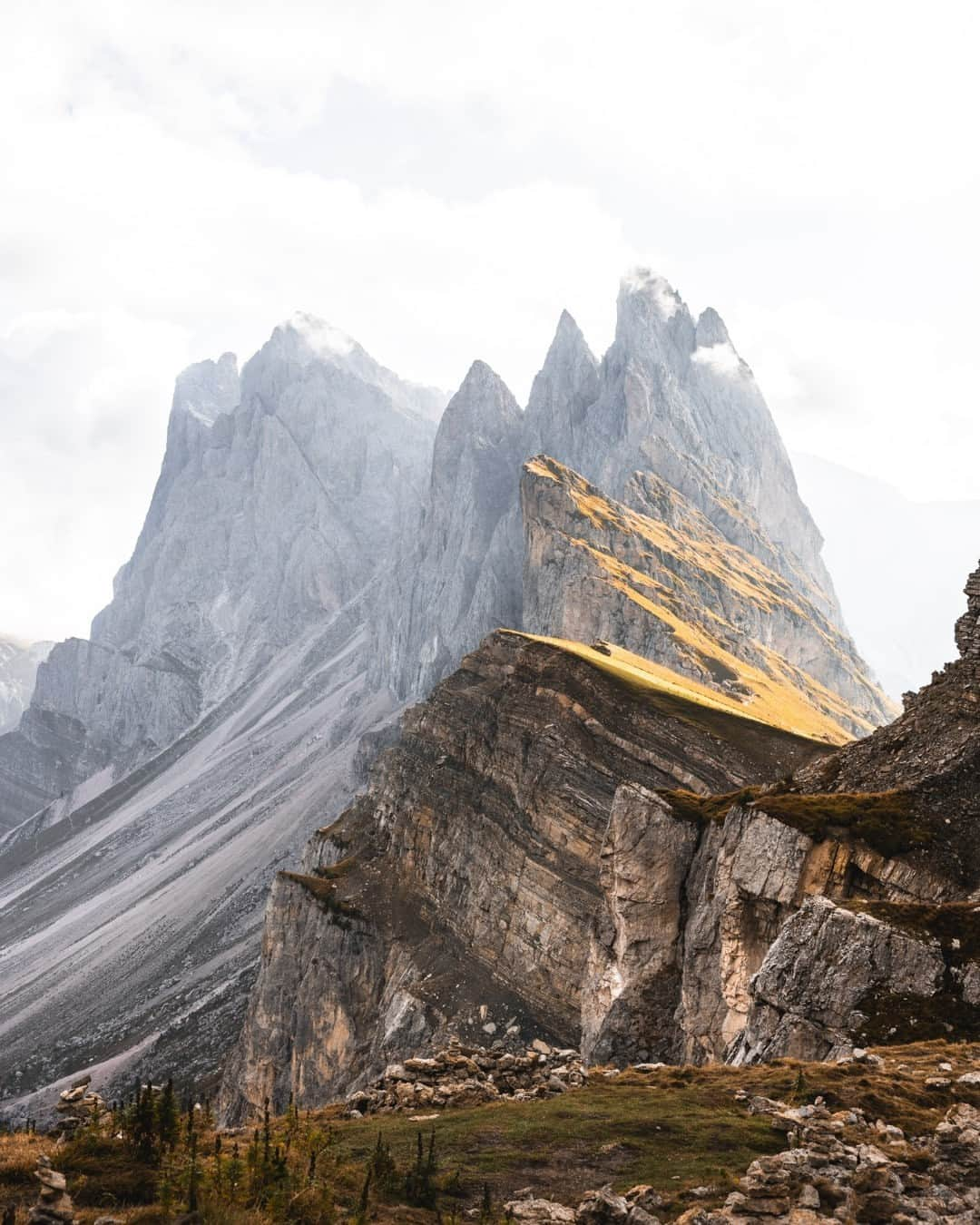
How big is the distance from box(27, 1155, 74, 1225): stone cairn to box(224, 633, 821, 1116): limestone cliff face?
181ft

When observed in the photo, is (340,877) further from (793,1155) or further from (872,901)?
(793,1155)

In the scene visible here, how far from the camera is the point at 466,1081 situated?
2603cm

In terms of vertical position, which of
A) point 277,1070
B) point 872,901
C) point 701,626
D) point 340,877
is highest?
point 701,626

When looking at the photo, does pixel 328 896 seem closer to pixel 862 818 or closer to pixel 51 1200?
pixel 862 818

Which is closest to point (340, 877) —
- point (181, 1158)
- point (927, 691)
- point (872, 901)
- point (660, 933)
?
point (660, 933)

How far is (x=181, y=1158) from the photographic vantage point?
16.4 m

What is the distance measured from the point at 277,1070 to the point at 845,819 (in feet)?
249

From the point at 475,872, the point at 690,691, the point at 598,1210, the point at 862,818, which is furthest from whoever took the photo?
the point at 690,691

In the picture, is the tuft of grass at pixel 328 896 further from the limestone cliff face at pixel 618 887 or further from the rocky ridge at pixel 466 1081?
the rocky ridge at pixel 466 1081

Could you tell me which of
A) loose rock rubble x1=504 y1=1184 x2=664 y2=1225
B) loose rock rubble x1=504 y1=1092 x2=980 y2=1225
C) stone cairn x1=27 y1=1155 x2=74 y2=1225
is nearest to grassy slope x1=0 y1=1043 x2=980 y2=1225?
stone cairn x1=27 y1=1155 x2=74 y2=1225

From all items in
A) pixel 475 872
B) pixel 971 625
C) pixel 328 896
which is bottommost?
pixel 328 896

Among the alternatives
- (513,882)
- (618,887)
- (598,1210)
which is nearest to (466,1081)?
(598,1210)

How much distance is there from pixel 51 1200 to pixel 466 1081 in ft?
44.3

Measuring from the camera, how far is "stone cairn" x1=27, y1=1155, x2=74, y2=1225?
45.0ft
